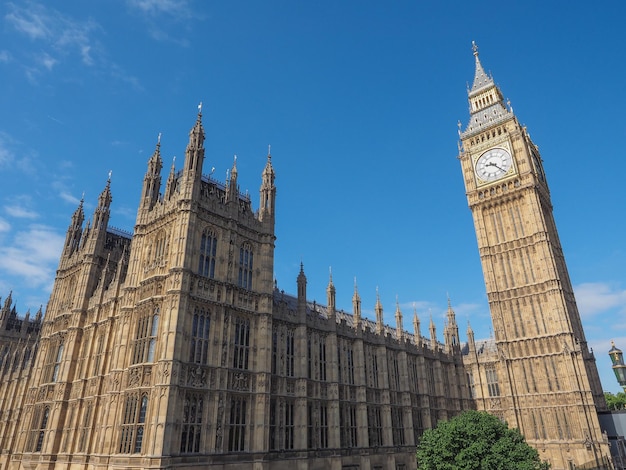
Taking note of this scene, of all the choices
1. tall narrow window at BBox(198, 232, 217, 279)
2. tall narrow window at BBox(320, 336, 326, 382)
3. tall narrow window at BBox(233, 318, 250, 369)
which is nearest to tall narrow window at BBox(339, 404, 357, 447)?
tall narrow window at BBox(320, 336, 326, 382)

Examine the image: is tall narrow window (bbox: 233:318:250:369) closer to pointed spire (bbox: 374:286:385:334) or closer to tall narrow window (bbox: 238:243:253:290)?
tall narrow window (bbox: 238:243:253:290)

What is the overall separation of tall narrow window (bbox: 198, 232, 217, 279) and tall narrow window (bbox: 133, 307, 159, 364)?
4847 mm

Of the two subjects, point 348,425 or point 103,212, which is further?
point 103,212

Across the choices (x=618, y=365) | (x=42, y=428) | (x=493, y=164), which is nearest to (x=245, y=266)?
(x=42, y=428)

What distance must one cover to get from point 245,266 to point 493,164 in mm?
54914

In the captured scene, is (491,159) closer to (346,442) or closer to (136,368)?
(346,442)

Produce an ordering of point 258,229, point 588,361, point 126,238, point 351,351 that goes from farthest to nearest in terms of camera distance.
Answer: point 588,361 < point 126,238 < point 351,351 < point 258,229

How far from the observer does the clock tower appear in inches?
2339

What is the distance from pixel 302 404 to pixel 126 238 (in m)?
29.0

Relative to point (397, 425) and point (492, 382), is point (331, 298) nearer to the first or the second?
point (397, 425)

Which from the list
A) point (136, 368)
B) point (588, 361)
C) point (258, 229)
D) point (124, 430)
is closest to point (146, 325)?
point (136, 368)

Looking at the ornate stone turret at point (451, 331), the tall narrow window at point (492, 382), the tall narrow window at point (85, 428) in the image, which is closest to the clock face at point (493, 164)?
Result: the ornate stone turret at point (451, 331)

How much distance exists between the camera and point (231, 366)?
36.3 m

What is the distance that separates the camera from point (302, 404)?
132ft
